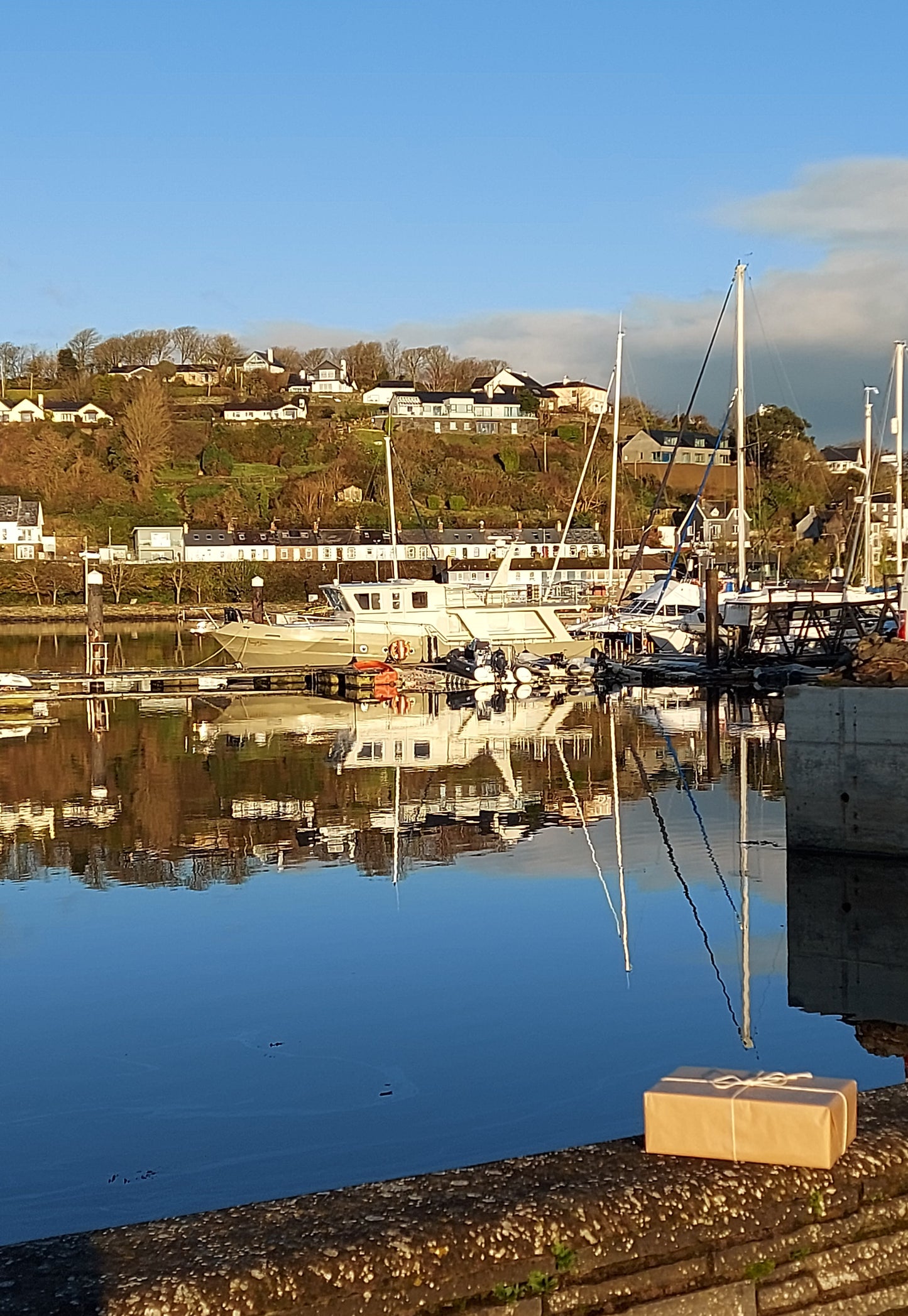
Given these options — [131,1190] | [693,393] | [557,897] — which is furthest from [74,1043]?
[693,393]

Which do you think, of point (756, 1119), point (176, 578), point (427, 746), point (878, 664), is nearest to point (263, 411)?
point (176, 578)

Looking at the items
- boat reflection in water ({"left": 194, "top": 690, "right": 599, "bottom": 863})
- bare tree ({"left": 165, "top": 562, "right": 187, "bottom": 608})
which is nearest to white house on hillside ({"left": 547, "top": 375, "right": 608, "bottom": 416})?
bare tree ({"left": 165, "top": 562, "right": 187, "bottom": 608})

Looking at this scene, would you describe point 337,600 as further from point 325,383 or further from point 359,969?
point 325,383

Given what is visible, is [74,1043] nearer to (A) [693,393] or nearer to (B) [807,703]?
(B) [807,703]

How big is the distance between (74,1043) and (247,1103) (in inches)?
82.0

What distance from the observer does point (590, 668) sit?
50719 mm

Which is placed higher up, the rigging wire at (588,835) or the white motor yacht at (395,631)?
the white motor yacht at (395,631)

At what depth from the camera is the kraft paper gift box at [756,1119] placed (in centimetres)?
460

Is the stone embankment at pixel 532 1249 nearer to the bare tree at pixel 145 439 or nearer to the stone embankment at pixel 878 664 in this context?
the stone embankment at pixel 878 664

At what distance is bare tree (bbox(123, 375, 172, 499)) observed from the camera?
131 m

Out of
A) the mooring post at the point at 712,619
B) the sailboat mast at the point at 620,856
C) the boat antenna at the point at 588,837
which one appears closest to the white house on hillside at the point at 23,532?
the mooring post at the point at 712,619

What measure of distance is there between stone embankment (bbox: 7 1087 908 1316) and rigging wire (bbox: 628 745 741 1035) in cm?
618

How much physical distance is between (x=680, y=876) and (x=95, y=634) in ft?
116

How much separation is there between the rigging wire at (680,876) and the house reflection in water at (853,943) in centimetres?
54
